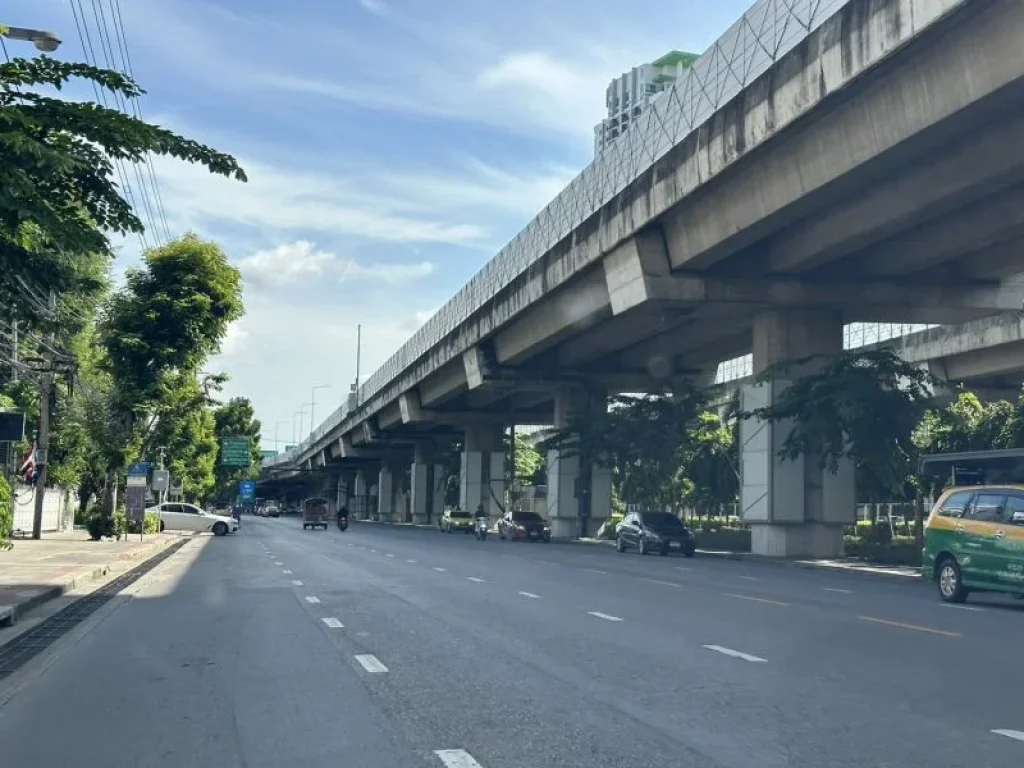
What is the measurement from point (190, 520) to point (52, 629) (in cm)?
4906

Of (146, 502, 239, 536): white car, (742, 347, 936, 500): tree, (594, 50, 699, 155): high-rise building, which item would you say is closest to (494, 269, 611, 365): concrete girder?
(742, 347, 936, 500): tree

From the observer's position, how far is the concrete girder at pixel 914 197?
24938 mm

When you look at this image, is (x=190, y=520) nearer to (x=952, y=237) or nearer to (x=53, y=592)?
(x=952, y=237)

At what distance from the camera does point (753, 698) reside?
10039 millimetres

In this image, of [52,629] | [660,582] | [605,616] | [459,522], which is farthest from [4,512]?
[459,522]

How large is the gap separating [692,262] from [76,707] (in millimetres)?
28533

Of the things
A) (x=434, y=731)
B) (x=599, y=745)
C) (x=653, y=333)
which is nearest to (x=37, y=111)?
(x=434, y=731)

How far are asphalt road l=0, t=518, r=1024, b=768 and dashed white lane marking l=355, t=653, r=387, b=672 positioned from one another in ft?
0.10

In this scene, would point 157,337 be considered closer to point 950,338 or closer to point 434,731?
point 950,338

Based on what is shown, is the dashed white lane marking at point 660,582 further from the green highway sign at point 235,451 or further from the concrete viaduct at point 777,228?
the green highway sign at point 235,451

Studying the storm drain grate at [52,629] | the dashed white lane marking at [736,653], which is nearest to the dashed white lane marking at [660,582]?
the storm drain grate at [52,629]

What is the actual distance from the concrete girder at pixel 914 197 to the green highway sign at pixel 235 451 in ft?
245

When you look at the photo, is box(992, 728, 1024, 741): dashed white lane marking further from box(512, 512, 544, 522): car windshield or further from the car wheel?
box(512, 512, 544, 522): car windshield

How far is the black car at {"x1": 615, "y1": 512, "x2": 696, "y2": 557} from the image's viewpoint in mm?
41562
